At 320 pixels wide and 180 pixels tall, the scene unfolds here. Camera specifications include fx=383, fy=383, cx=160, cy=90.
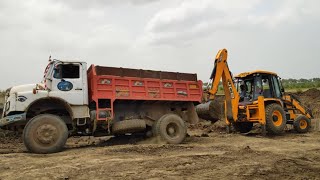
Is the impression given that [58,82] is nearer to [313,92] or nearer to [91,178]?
[91,178]

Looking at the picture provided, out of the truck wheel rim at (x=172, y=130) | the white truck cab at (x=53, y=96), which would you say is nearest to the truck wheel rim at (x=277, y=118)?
the truck wheel rim at (x=172, y=130)

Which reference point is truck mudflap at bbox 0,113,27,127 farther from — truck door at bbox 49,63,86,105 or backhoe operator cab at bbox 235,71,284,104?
backhoe operator cab at bbox 235,71,284,104

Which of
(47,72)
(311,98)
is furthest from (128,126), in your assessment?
(311,98)

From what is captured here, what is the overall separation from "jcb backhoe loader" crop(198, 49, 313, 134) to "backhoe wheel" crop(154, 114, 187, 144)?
259 cm

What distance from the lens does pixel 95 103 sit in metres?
11.5

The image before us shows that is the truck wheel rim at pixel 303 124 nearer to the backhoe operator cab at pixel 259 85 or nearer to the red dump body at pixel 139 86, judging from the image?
the backhoe operator cab at pixel 259 85

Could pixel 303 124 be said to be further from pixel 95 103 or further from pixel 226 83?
pixel 95 103

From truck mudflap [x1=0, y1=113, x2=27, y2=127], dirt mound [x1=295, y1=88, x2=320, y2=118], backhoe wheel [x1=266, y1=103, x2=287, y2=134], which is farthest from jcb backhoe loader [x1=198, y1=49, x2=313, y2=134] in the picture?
dirt mound [x1=295, y1=88, x2=320, y2=118]

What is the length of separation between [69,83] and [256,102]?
750cm

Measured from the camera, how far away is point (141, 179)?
6.52 meters

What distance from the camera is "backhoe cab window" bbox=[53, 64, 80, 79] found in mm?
11242

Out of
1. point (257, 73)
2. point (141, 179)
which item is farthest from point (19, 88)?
point (257, 73)

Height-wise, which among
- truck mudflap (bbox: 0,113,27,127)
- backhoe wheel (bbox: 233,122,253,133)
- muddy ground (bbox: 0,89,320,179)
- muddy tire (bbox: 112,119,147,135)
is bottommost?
muddy ground (bbox: 0,89,320,179)

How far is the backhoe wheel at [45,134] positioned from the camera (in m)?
10.3
